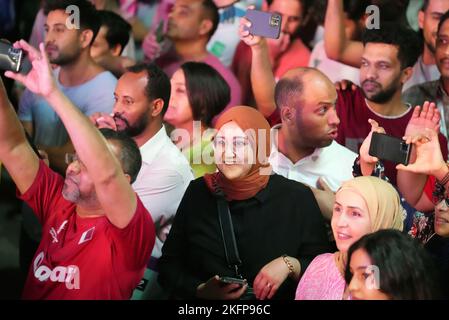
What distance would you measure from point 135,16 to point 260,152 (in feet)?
2.77

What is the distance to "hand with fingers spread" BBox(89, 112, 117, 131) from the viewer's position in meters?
4.16

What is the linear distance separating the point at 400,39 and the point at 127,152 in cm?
111

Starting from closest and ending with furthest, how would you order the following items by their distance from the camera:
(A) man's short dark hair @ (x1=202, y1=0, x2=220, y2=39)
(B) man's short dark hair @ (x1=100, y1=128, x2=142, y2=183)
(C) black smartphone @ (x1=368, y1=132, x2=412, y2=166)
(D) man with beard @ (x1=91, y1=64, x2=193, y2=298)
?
1. (C) black smartphone @ (x1=368, y1=132, x2=412, y2=166)
2. (B) man's short dark hair @ (x1=100, y1=128, x2=142, y2=183)
3. (D) man with beard @ (x1=91, y1=64, x2=193, y2=298)
4. (A) man's short dark hair @ (x1=202, y1=0, x2=220, y2=39)

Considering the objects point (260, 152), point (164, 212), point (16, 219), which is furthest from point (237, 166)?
point (16, 219)

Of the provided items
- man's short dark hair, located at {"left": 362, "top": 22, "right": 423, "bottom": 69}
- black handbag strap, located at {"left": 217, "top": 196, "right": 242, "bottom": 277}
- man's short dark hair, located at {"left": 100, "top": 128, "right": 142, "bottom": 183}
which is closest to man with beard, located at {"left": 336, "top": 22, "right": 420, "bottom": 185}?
man's short dark hair, located at {"left": 362, "top": 22, "right": 423, "bottom": 69}

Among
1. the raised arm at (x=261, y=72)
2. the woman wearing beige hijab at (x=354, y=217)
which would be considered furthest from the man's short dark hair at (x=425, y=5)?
the woman wearing beige hijab at (x=354, y=217)

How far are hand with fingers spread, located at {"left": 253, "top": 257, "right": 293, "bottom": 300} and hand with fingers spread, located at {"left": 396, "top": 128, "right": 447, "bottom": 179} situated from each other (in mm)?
539

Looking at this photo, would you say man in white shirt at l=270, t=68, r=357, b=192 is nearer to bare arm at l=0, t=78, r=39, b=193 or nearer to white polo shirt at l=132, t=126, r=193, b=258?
white polo shirt at l=132, t=126, r=193, b=258

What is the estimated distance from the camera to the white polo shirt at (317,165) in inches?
160

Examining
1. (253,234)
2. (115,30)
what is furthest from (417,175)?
(115,30)

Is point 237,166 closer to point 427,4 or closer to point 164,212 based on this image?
point 164,212

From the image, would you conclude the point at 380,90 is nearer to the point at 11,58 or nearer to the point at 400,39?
the point at 400,39

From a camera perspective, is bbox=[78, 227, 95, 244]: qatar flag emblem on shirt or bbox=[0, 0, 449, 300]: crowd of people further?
bbox=[78, 227, 95, 244]: qatar flag emblem on shirt

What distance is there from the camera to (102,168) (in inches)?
143
